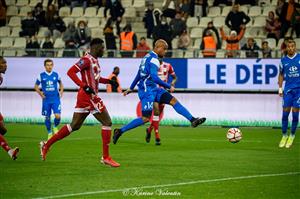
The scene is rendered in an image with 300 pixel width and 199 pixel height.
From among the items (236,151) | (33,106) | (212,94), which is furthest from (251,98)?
(236,151)

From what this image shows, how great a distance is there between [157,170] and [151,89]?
4.71m

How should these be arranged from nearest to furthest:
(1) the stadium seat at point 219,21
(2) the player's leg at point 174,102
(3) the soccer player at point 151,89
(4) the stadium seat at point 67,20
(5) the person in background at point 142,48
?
(2) the player's leg at point 174,102 < (3) the soccer player at point 151,89 < (5) the person in background at point 142,48 < (1) the stadium seat at point 219,21 < (4) the stadium seat at point 67,20

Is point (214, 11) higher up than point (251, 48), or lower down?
higher up

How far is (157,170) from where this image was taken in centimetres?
1578

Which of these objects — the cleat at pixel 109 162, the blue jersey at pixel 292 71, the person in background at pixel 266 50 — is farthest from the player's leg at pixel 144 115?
the person in background at pixel 266 50

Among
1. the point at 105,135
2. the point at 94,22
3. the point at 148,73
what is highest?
the point at 148,73

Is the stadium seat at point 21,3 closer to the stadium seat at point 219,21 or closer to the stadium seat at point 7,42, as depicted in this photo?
the stadium seat at point 7,42

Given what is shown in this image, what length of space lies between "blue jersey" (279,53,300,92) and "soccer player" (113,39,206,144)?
119 inches

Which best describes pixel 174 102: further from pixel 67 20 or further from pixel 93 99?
pixel 67 20

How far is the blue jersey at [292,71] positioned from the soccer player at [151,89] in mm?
3028

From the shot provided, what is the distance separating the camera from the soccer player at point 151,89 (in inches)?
762

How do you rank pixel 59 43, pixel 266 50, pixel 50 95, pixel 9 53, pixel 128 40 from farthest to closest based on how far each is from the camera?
pixel 59 43
pixel 9 53
pixel 128 40
pixel 266 50
pixel 50 95

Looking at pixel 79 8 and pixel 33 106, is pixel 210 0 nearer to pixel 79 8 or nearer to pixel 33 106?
pixel 79 8

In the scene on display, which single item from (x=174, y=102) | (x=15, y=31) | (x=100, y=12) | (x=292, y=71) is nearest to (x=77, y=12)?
(x=100, y=12)
